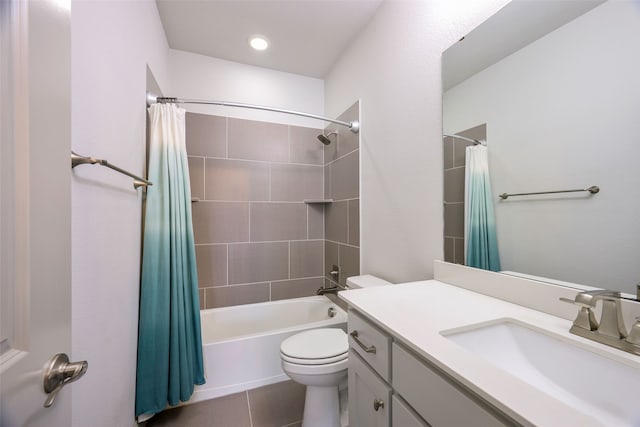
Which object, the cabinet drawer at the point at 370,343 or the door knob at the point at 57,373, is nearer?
the door knob at the point at 57,373

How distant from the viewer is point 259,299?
226cm

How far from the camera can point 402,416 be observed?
25.7 inches

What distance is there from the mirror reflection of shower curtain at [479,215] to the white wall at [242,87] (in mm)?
1745

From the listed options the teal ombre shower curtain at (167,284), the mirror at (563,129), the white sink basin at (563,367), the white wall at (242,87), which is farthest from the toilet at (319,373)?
the white wall at (242,87)

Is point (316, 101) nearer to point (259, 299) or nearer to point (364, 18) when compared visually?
point (364, 18)

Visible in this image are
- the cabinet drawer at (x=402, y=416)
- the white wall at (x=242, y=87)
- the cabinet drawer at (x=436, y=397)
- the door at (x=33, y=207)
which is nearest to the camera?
the door at (x=33, y=207)

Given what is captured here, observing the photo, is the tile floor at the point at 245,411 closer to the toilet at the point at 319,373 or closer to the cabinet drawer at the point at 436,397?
the toilet at the point at 319,373

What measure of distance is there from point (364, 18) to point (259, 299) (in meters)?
2.41

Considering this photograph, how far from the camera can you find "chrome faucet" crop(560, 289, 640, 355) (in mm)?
543

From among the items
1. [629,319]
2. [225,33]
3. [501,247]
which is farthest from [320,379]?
[225,33]

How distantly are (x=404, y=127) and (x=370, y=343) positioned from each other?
1.15 m

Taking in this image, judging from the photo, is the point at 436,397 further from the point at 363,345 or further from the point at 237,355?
the point at 237,355

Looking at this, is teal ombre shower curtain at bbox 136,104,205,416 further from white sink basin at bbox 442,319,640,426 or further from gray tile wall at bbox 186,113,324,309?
white sink basin at bbox 442,319,640,426

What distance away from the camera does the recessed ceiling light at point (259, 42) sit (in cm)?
188
